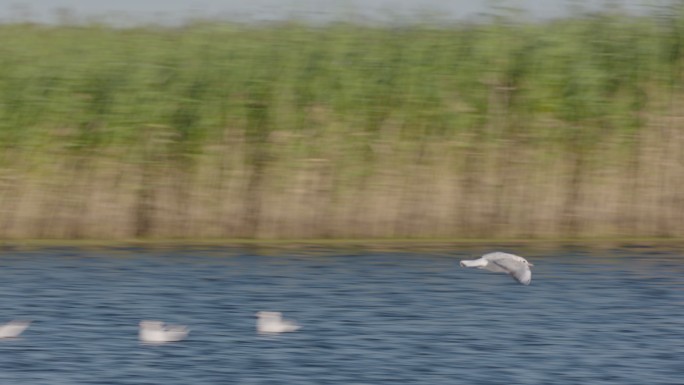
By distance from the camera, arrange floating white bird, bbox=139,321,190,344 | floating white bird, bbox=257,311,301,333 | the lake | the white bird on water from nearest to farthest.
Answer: the lake
floating white bird, bbox=139,321,190,344
floating white bird, bbox=257,311,301,333
the white bird on water

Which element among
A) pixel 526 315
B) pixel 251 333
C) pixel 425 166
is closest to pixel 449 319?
pixel 526 315

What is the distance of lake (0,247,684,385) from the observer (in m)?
8.84

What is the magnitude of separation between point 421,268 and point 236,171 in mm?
1904

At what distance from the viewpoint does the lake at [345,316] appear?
8.84 m

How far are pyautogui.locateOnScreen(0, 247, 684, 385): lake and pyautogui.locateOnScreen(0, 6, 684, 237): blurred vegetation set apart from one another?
0.32 m

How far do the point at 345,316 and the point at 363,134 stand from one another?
3.33 meters

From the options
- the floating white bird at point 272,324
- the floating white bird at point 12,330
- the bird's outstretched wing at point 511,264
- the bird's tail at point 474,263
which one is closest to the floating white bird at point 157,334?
the floating white bird at point 272,324

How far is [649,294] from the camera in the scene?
11586mm

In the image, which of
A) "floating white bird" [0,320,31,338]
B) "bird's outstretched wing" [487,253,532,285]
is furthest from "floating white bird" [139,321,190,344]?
"bird's outstretched wing" [487,253,532,285]

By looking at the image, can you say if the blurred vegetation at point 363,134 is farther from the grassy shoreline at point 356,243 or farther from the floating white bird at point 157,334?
the floating white bird at point 157,334

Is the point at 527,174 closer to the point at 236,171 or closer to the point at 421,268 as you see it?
the point at 421,268

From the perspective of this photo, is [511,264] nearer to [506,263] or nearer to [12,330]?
[506,263]

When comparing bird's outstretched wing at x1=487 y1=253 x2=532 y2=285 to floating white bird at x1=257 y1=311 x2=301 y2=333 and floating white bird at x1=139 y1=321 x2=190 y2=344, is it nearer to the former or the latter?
floating white bird at x1=257 y1=311 x2=301 y2=333

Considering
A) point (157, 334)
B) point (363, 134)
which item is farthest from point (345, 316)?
point (363, 134)
